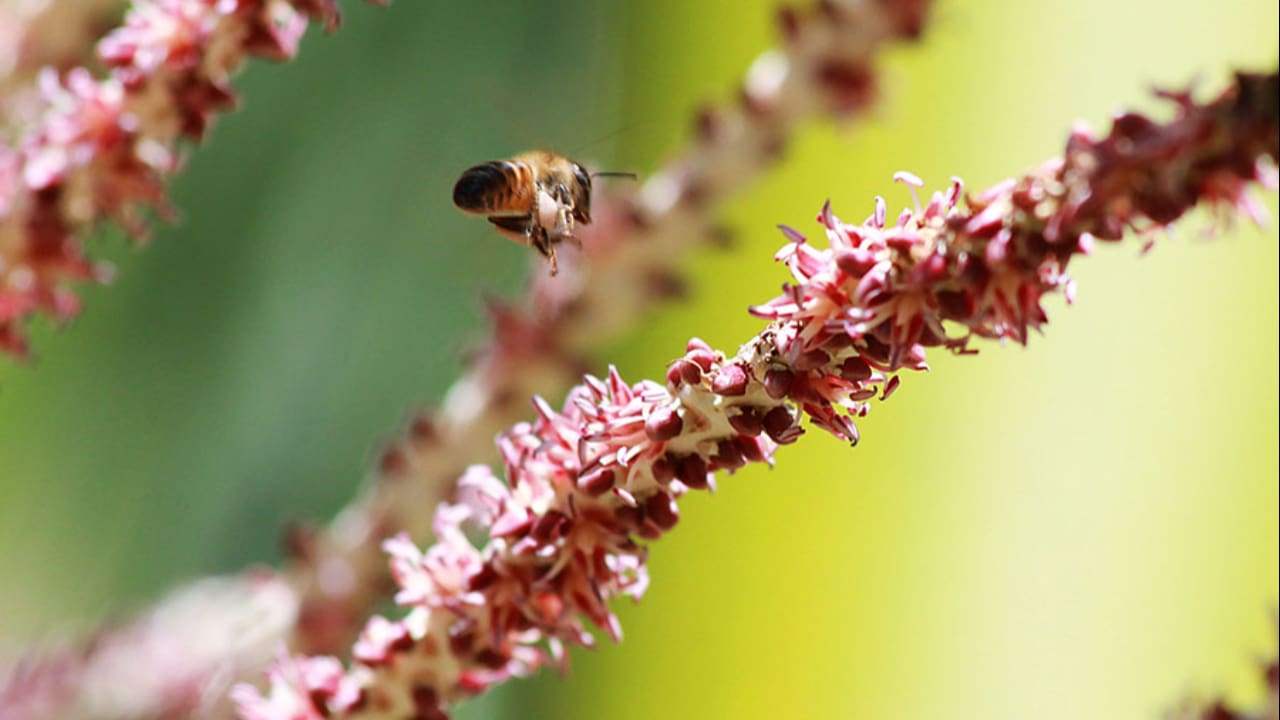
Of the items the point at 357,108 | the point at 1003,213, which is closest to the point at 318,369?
the point at 357,108

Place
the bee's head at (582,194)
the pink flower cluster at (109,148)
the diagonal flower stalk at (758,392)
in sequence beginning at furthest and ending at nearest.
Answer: the bee's head at (582,194), the pink flower cluster at (109,148), the diagonal flower stalk at (758,392)

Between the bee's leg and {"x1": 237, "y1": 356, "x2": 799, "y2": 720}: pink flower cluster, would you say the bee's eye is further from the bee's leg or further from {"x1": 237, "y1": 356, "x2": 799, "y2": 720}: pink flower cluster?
{"x1": 237, "y1": 356, "x2": 799, "y2": 720}: pink flower cluster

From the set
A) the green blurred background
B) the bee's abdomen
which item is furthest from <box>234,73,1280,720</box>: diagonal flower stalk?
the green blurred background

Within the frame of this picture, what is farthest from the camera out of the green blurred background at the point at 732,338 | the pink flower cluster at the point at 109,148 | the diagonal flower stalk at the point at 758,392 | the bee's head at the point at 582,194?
the green blurred background at the point at 732,338

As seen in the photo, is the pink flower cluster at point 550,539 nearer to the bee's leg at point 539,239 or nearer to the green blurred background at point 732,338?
the bee's leg at point 539,239

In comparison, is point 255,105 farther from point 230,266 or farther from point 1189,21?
point 1189,21

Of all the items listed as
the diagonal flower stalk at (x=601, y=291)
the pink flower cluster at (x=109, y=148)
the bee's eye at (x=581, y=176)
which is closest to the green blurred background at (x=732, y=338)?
the diagonal flower stalk at (x=601, y=291)

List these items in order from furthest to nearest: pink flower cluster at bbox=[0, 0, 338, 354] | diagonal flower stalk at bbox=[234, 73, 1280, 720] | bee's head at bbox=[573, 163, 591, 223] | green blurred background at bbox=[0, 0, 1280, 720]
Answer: green blurred background at bbox=[0, 0, 1280, 720] < bee's head at bbox=[573, 163, 591, 223] < pink flower cluster at bbox=[0, 0, 338, 354] < diagonal flower stalk at bbox=[234, 73, 1280, 720]
